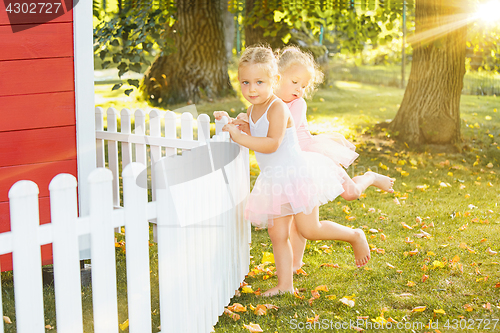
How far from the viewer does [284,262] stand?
3.35 m

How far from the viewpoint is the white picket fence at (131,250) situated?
75.9 inches

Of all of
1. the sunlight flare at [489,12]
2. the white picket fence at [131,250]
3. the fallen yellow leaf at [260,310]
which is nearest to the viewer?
the white picket fence at [131,250]

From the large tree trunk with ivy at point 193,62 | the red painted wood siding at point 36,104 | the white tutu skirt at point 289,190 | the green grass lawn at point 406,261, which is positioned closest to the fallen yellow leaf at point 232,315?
the green grass lawn at point 406,261

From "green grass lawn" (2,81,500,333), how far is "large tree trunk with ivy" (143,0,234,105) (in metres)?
4.30

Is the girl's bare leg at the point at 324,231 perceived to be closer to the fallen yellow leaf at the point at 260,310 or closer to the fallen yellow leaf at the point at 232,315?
the fallen yellow leaf at the point at 260,310

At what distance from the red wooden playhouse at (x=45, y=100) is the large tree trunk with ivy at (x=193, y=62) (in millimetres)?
7543

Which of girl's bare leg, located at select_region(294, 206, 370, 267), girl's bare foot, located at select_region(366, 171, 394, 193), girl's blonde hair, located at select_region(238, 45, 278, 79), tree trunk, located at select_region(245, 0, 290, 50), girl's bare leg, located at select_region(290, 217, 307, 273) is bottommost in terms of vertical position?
girl's bare leg, located at select_region(290, 217, 307, 273)

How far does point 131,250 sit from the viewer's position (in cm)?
228

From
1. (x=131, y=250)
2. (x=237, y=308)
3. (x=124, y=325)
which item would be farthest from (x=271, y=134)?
(x=124, y=325)

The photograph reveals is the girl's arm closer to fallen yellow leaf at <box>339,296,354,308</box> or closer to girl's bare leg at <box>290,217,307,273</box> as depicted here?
girl's bare leg at <box>290,217,307,273</box>

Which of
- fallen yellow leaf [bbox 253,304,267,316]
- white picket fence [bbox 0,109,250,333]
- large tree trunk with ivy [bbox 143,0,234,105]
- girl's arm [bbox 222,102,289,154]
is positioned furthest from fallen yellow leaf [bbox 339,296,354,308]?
large tree trunk with ivy [bbox 143,0,234,105]

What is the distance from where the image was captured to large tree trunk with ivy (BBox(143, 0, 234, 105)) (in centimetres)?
1075

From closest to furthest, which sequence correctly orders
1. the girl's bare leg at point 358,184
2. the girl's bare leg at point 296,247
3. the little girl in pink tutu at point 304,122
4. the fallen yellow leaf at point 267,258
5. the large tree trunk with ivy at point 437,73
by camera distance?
the little girl in pink tutu at point 304,122 → the girl's bare leg at point 358,184 → the girl's bare leg at point 296,247 → the fallen yellow leaf at point 267,258 → the large tree trunk with ivy at point 437,73

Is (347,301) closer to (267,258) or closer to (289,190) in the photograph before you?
(289,190)
